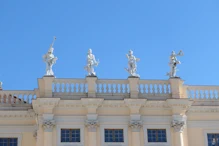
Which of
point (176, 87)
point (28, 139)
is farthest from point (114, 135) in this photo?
point (28, 139)

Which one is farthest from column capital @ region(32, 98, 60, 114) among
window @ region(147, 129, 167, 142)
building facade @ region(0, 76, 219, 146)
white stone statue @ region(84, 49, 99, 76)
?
window @ region(147, 129, 167, 142)

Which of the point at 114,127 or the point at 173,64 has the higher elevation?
the point at 173,64

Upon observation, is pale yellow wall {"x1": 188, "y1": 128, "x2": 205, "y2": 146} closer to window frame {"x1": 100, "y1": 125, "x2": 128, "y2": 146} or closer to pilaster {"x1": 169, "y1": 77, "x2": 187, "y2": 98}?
pilaster {"x1": 169, "y1": 77, "x2": 187, "y2": 98}

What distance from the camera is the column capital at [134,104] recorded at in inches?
1092

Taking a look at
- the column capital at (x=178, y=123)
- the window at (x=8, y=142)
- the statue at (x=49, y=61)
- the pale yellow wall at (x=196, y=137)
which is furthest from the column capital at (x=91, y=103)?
the pale yellow wall at (x=196, y=137)

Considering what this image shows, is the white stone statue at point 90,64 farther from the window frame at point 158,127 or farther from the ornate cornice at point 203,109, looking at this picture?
the ornate cornice at point 203,109

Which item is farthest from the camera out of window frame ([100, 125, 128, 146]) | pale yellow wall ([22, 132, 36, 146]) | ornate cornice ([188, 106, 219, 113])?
ornate cornice ([188, 106, 219, 113])

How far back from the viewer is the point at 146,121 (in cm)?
2798

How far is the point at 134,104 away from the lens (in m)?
27.8

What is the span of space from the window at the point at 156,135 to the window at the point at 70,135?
144 inches

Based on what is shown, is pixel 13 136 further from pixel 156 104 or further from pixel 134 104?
pixel 156 104

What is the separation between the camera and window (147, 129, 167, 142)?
27.8 metres

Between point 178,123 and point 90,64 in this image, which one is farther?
point 90,64

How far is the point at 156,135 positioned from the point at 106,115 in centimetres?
277
